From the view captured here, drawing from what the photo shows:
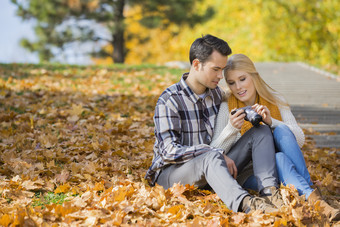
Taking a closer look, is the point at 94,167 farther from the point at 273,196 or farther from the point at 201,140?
the point at 273,196

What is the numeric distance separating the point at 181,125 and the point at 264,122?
706 mm

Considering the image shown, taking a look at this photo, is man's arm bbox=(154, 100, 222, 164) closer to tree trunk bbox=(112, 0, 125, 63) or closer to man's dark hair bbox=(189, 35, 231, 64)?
man's dark hair bbox=(189, 35, 231, 64)

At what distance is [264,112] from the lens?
3.15 meters

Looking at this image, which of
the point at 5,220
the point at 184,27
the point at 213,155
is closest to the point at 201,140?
the point at 213,155

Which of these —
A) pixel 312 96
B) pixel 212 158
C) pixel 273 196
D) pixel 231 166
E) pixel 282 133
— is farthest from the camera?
pixel 312 96

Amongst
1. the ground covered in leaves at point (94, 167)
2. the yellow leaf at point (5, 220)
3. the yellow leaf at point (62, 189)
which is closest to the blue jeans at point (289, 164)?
the ground covered in leaves at point (94, 167)

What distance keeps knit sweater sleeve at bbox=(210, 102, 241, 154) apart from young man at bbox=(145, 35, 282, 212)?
0.05m

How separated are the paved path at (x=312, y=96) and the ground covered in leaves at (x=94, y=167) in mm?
439

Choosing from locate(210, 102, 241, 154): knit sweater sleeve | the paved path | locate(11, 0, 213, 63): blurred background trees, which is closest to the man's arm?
locate(210, 102, 241, 154): knit sweater sleeve

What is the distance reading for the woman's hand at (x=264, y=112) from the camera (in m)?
3.14

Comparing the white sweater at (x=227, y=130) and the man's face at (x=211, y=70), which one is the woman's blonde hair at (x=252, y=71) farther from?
the man's face at (x=211, y=70)

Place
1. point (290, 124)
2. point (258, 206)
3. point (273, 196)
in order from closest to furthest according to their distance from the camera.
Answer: point (258, 206) → point (273, 196) → point (290, 124)

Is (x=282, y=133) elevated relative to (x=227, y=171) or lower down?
elevated

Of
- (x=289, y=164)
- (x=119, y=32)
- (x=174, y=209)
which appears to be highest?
(x=119, y=32)
